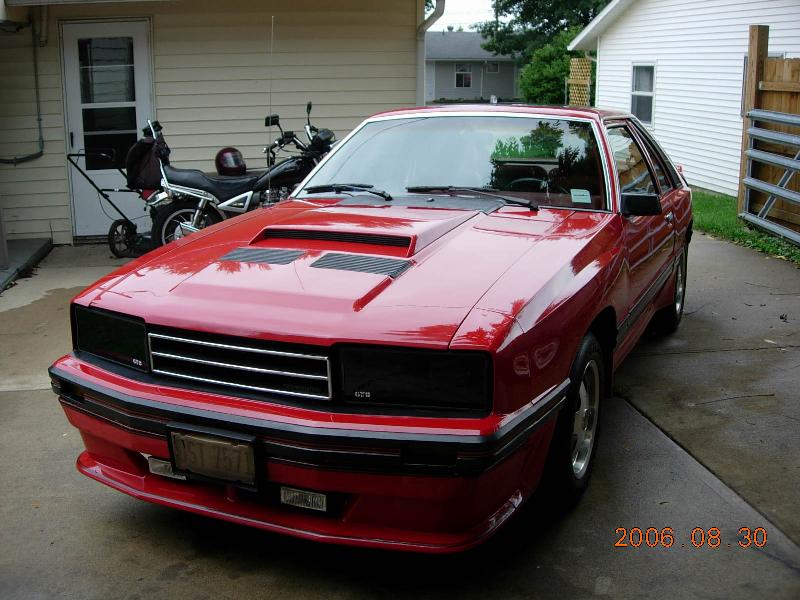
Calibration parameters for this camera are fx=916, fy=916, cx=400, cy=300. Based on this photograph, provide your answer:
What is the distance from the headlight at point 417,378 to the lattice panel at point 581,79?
82.8 ft

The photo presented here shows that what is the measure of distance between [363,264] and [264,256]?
44cm

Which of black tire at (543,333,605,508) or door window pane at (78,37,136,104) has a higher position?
door window pane at (78,37,136,104)

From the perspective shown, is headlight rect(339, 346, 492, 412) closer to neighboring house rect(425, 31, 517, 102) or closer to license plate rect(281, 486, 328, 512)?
license plate rect(281, 486, 328, 512)

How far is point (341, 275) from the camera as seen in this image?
3369 millimetres

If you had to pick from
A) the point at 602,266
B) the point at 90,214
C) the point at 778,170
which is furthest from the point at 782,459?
the point at 90,214

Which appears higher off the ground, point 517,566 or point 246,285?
point 246,285

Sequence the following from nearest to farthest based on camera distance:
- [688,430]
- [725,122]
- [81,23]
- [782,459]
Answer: [782,459]
[688,430]
[81,23]
[725,122]

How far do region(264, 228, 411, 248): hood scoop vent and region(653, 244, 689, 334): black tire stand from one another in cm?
312

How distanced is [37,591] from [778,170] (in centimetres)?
907

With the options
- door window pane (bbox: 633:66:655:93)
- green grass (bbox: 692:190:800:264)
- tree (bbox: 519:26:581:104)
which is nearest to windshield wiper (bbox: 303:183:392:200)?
green grass (bbox: 692:190:800:264)

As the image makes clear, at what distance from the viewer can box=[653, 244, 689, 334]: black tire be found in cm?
636

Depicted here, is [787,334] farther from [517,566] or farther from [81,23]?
[81,23]

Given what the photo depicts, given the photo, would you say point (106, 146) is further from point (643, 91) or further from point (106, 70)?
point (643, 91)

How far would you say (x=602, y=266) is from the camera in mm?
3957
